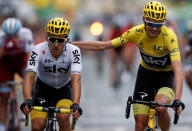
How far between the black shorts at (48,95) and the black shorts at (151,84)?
3.41 ft

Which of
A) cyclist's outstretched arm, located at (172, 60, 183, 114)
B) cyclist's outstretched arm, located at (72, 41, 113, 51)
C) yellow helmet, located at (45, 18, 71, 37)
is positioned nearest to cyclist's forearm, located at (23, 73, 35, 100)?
yellow helmet, located at (45, 18, 71, 37)

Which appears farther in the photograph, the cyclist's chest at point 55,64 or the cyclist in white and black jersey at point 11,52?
the cyclist in white and black jersey at point 11,52

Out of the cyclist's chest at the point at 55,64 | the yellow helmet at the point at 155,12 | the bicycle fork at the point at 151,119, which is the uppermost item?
the yellow helmet at the point at 155,12

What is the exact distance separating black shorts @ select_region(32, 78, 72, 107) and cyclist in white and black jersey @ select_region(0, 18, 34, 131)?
1.83 meters

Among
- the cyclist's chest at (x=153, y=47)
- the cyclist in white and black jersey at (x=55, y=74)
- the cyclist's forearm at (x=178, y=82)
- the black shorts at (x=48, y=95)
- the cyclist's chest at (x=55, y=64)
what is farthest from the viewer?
the black shorts at (x=48, y=95)

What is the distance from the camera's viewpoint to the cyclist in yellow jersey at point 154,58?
27.3 feet

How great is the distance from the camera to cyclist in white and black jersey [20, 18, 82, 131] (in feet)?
26.7

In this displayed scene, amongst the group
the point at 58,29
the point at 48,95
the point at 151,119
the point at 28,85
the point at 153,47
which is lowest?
the point at 151,119

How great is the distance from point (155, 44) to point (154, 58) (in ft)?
0.93

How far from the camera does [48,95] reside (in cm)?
878

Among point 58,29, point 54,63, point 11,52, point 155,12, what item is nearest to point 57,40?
point 58,29

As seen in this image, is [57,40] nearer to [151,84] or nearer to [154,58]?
[154,58]

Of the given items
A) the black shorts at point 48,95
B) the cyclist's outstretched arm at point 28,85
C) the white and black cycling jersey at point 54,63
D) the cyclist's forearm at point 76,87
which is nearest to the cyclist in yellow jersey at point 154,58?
the white and black cycling jersey at point 54,63

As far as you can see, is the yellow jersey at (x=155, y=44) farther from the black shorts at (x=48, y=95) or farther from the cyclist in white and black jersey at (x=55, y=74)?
the black shorts at (x=48, y=95)
